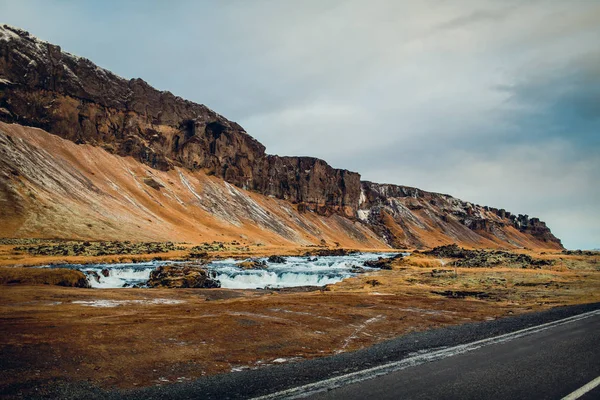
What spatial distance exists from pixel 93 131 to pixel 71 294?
423ft

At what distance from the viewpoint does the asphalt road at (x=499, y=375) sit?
7.25m

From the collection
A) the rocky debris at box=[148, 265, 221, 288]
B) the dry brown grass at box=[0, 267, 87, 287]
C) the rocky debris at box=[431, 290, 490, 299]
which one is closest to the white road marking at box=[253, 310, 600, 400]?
the rocky debris at box=[431, 290, 490, 299]

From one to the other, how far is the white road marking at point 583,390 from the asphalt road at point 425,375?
4.0 inches

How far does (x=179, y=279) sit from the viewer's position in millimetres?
34719

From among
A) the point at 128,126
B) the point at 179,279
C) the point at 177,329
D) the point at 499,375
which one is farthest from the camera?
the point at 128,126

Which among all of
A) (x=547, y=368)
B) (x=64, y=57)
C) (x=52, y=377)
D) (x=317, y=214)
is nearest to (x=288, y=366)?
(x=52, y=377)

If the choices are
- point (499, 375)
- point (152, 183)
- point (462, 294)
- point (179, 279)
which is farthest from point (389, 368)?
point (152, 183)

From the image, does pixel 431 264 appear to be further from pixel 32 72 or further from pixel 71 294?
pixel 32 72

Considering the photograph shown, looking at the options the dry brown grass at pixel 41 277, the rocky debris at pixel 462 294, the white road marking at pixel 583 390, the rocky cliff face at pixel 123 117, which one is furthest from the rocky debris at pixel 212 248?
the white road marking at pixel 583 390

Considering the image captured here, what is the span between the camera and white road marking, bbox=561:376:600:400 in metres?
6.92

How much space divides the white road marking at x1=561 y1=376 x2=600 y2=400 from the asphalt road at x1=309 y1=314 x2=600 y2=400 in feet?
0.34

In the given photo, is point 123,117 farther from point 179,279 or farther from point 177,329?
point 177,329

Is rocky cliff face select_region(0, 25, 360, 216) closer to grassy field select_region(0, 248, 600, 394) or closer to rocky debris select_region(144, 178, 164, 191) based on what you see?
rocky debris select_region(144, 178, 164, 191)

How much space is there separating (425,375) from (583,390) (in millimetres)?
2835
